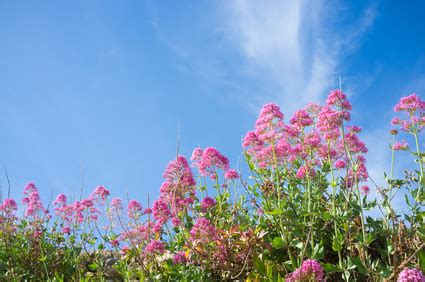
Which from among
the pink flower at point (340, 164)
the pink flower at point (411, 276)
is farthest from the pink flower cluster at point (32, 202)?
the pink flower at point (411, 276)

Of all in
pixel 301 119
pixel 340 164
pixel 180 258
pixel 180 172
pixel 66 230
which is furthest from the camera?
pixel 66 230

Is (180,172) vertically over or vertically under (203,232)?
over

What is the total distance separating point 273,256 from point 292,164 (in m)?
1.27

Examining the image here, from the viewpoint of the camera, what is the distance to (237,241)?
5359 millimetres

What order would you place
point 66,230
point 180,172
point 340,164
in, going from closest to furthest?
1. point 180,172
2. point 340,164
3. point 66,230

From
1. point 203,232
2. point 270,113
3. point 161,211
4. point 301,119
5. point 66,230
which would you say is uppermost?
point 301,119

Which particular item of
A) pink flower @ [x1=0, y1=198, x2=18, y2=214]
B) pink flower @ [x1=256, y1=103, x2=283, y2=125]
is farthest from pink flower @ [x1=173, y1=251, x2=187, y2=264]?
pink flower @ [x1=0, y1=198, x2=18, y2=214]

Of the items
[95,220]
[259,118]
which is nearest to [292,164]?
[259,118]

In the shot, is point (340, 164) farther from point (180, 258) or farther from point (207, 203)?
point (180, 258)

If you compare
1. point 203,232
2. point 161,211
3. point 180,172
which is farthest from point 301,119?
point 161,211

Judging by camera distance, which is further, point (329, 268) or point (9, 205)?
point (9, 205)

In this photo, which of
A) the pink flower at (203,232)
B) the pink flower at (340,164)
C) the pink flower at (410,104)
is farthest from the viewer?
the pink flower at (410,104)

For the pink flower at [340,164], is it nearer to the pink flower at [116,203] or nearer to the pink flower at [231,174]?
the pink flower at [231,174]

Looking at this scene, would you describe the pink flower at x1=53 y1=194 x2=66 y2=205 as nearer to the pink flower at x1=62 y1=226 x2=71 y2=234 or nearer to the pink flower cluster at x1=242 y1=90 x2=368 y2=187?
the pink flower at x1=62 y1=226 x2=71 y2=234
